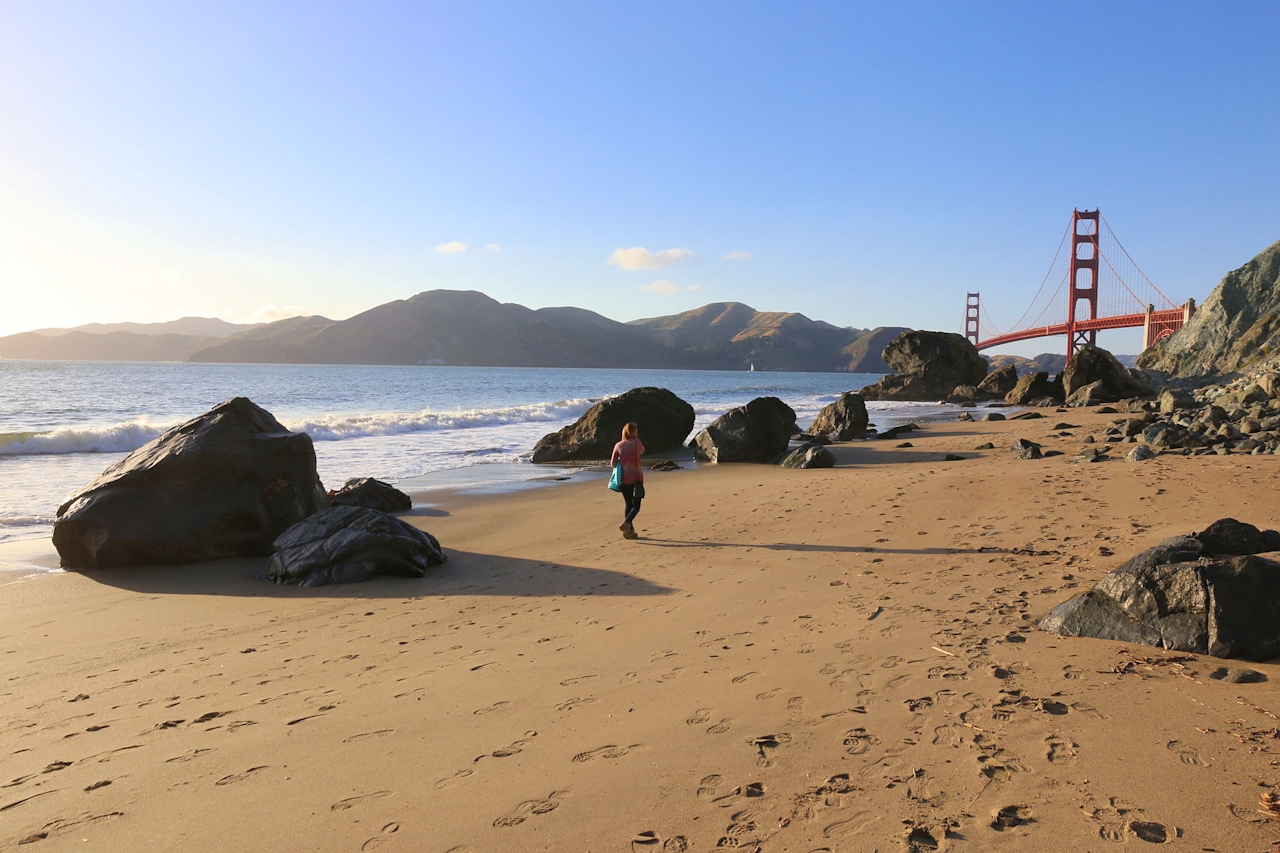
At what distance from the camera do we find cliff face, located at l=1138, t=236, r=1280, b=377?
36.5m

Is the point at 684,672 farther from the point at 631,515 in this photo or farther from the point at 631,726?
the point at 631,515

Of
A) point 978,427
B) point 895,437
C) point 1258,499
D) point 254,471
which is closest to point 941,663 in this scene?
point 1258,499

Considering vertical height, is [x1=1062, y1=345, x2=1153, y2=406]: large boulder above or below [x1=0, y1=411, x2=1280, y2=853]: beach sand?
above

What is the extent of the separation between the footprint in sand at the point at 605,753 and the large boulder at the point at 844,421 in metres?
16.9

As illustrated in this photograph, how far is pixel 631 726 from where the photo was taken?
11.0ft

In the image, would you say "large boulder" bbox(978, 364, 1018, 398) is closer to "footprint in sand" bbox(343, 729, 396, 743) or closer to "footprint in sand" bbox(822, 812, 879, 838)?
"footprint in sand" bbox(822, 812, 879, 838)

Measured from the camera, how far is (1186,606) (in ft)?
12.7

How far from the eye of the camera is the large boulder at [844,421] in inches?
771

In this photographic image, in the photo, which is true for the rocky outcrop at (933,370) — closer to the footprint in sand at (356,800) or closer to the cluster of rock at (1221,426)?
the cluster of rock at (1221,426)

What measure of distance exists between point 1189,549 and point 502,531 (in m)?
6.80

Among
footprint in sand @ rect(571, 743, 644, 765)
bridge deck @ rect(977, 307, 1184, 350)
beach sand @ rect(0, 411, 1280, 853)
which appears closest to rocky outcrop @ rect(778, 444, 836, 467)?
beach sand @ rect(0, 411, 1280, 853)

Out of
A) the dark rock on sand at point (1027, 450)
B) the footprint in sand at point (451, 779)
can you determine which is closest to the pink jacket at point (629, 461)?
the footprint in sand at point (451, 779)

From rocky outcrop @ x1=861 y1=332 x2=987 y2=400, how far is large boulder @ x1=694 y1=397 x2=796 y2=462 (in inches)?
1194

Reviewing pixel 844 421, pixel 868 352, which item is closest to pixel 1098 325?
pixel 844 421
